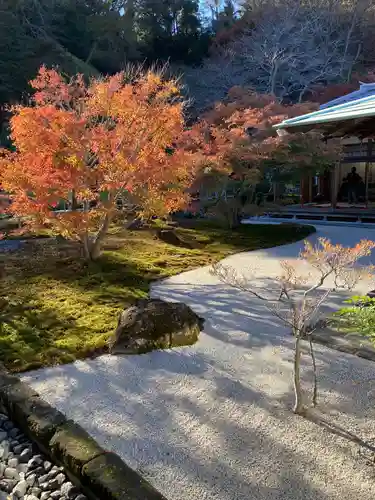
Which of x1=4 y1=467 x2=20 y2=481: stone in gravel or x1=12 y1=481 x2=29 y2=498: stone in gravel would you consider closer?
x1=12 y1=481 x2=29 y2=498: stone in gravel

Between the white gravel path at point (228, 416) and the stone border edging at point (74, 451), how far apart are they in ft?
0.49

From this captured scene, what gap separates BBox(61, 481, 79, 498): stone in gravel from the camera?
212 centimetres

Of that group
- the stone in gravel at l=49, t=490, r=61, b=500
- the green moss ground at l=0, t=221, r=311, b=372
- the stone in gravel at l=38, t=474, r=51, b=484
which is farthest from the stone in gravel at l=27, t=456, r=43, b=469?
the green moss ground at l=0, t=221, r=311, b=372

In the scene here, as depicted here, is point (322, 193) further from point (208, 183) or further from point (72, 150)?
point (72, 150)

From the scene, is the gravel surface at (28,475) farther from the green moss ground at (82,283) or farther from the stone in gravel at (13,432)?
the green moss ground at (82,283)

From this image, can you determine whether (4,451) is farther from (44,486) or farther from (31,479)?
(44,486)

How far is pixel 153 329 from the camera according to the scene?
12.9 feet

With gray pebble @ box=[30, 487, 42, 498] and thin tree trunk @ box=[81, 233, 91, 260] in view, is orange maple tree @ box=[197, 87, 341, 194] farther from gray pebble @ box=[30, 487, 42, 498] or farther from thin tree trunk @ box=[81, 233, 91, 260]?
gray pebble @ box=[30, 487, 42, 498]

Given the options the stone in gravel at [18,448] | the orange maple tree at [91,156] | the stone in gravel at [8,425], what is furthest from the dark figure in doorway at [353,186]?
the stone in gravel at [18,448]

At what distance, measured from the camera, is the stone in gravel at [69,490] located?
6.96 feet

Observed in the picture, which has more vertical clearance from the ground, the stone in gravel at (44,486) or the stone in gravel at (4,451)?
the stone in gravel at (4,451)

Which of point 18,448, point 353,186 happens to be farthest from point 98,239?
point 353,186

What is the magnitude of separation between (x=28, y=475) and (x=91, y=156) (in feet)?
16.7

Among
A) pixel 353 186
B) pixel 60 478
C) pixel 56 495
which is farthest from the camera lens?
pixel 353 186
